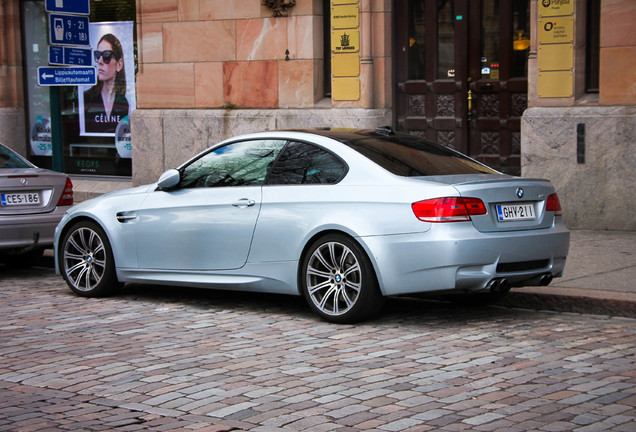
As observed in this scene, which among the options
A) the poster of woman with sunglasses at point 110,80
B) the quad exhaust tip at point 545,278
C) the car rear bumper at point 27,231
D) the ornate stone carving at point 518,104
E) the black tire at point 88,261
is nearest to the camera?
the quad exhaust tip at point 545,278

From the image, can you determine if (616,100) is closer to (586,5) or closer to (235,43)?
(586,5)

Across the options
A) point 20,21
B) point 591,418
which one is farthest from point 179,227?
point 20,21

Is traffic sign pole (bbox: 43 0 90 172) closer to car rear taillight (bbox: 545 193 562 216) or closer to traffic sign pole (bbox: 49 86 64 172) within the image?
traffic sign pole (bbox: 49 86 64 172)

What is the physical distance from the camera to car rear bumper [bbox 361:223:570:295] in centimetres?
727

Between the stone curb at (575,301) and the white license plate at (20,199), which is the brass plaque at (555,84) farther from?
the white license plate at (20,199)

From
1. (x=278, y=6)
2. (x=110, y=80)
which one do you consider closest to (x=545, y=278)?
(x=278, y=6)

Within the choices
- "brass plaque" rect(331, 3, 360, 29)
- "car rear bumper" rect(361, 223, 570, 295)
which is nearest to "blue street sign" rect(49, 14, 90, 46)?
"brass plaque" rect(331, 3, 360, 29)

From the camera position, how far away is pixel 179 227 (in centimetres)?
870

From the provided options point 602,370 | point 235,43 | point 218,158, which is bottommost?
point 602,370

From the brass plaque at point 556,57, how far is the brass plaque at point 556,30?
2.9 inches

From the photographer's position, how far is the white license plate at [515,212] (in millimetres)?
7512

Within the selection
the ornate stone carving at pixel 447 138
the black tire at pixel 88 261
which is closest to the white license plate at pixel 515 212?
the black tire at pixel 88 261

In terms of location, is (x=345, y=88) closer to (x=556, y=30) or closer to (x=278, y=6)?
(x=278, y=6)

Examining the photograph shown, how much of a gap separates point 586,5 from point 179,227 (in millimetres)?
6642
